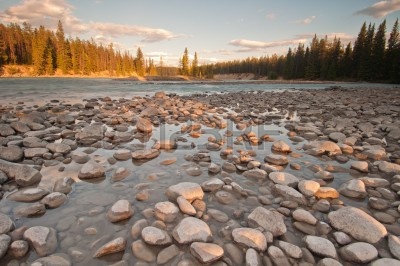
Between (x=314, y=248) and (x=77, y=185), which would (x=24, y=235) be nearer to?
(x=77, y=185)

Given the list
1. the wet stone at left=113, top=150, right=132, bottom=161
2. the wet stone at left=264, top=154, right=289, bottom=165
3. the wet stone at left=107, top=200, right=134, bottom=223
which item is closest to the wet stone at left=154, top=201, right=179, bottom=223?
the wet stone at left=107, top=200, right=134, bottom=223

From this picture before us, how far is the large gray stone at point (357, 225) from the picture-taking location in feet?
7.34

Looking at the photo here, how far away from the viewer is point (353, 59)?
4997cm

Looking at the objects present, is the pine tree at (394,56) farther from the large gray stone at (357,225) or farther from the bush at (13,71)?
the bush at (13,71)

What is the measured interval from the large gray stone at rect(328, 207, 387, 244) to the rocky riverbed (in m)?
0.01

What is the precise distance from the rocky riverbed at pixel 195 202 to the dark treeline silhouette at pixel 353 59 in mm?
50608

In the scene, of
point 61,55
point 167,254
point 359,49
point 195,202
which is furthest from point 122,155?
point 61,55

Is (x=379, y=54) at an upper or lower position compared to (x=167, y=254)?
upper

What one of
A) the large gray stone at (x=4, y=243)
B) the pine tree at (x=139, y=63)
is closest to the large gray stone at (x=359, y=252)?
the large gray stone at (x=4, y=243)

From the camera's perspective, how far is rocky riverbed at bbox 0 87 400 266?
2025mm

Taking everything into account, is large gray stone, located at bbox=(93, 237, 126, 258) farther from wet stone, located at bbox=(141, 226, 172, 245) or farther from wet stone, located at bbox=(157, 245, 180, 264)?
wet stone, located at bbox=(157, 245, 180, 264)

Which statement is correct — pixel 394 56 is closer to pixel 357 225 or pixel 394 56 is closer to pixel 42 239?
pixel 357 225

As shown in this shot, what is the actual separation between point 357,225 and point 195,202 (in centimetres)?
177

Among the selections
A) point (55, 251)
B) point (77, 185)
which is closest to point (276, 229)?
point (55, 251)
